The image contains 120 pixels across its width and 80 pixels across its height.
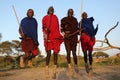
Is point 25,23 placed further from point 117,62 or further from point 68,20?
point 117,62

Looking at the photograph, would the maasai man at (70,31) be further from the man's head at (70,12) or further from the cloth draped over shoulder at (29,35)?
the cloth draped over shoulder at (29,35)

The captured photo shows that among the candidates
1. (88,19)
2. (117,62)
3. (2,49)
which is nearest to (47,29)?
(88,19)

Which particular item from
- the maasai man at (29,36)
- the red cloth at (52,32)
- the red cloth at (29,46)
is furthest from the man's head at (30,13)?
the red cloth at (29,46)

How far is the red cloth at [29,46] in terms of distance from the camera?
1122cm

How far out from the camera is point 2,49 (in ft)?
167

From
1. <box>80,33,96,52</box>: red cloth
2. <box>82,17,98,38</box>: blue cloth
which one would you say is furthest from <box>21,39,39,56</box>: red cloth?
<box>82,17,98,38</box>: blue cloth

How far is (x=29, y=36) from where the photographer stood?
37.3 feet

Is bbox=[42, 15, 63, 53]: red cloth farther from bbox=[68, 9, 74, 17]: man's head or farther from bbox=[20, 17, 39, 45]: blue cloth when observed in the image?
bbox=[68, 9, 74, 17]: man's head

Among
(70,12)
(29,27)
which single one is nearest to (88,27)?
(70,12)

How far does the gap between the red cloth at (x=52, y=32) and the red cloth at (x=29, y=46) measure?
0.50 meters

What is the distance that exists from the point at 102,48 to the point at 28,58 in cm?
543

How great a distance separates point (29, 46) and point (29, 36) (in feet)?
1.19

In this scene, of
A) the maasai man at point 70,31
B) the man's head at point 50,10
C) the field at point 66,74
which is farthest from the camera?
the maasai man at point 70,31

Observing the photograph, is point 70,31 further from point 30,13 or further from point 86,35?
point 30,13
